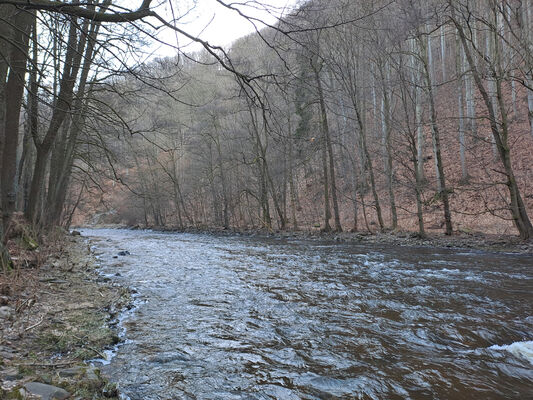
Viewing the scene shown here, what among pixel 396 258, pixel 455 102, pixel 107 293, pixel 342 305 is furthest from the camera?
Answer: pixel 455 102

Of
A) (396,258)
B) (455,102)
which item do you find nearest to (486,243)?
(396,258)

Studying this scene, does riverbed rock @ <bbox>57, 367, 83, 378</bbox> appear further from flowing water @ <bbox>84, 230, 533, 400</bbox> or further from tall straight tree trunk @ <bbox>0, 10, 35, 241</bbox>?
tall straight tree trunk @ <bbox>0, 10, 35, 241</bbox>

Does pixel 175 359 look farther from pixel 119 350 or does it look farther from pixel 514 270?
pixel 514 270

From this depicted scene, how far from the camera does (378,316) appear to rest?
185 inches

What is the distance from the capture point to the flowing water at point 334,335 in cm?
299

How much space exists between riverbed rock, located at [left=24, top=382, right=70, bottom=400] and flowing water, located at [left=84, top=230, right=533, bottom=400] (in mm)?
561

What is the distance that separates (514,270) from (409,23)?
8.25 m

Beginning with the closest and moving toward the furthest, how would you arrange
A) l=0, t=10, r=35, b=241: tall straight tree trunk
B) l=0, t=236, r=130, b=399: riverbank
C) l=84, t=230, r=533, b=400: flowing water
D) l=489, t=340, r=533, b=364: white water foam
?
l=0, t=236, r=130, b=399: riverbank → l=84, t=230, r=533, b=400: flowing water → l=489, t=340, r=533, b=364: white water foam → l=0, t=10, r=35, b=241: tall straight tree trunk

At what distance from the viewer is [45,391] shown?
7.80ft

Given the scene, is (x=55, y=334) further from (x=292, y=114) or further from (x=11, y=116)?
(x=292, y=114)

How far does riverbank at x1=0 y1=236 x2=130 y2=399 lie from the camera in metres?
2.58

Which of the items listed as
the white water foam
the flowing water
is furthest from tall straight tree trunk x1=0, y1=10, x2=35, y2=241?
the white water foam

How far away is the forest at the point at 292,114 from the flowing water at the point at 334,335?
237 centimetres

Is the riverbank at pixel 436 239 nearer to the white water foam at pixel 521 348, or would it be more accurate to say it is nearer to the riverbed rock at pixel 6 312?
the white water foam at pixel 521 348
